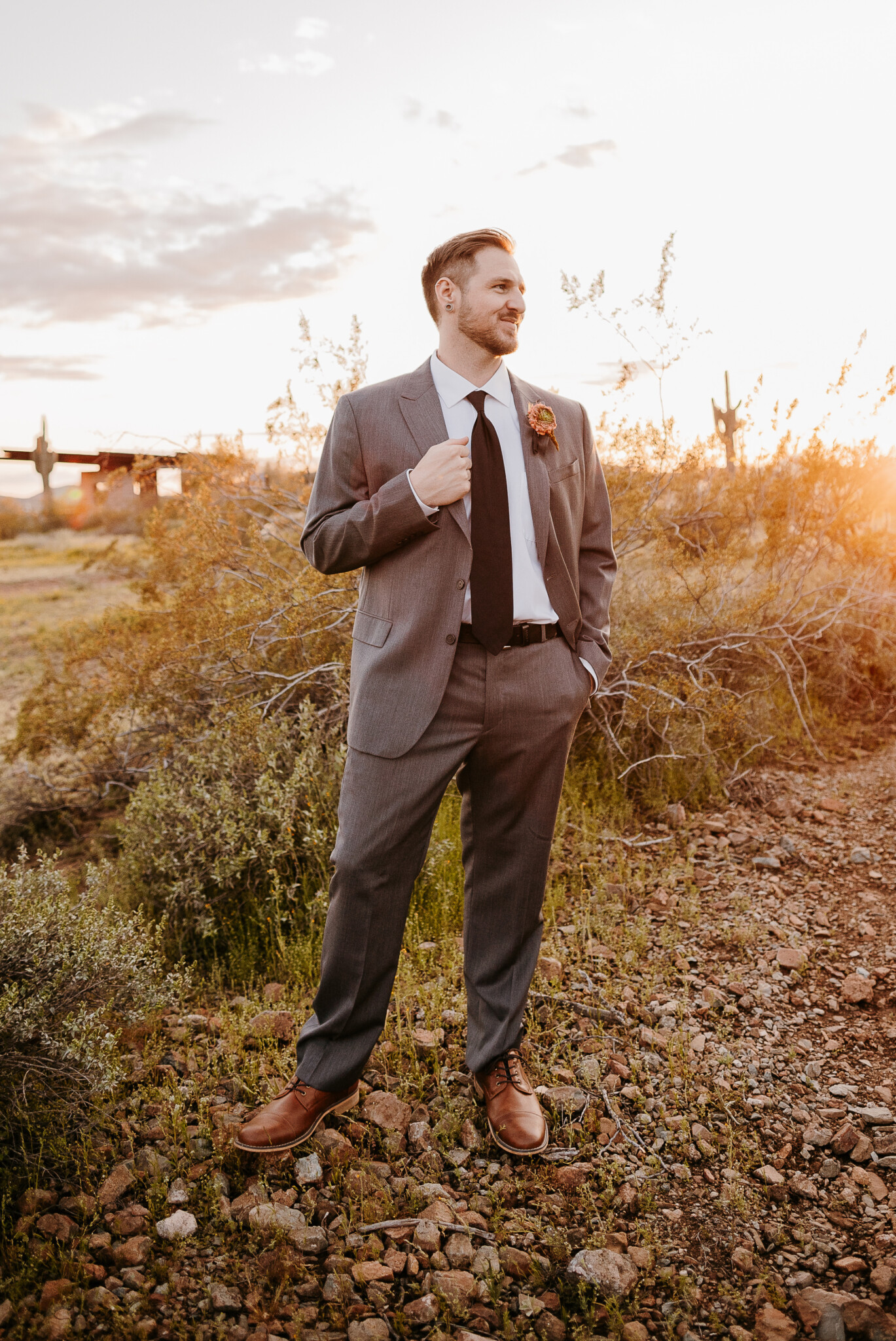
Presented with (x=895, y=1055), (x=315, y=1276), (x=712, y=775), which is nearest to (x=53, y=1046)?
(x=315, y=1276)

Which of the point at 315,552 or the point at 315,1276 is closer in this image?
the point at 315,1276

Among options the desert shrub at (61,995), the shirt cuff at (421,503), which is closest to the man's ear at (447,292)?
the shirt cuff at (421,503)

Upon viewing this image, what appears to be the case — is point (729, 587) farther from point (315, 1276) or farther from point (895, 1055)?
point (315, 1276)

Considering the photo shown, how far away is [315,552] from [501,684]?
1.89ft

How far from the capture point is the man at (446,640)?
7.02 feet

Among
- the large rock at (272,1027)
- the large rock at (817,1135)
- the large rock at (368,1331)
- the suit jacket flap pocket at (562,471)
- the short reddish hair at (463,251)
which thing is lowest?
the large rock at (368,1331)

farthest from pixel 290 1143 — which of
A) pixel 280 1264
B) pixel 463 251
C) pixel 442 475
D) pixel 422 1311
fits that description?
pixel 463 251

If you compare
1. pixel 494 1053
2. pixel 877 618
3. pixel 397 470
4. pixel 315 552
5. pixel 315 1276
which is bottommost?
pixel 315 1276

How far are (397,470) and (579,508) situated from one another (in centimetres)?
56

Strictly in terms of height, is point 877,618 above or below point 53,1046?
above

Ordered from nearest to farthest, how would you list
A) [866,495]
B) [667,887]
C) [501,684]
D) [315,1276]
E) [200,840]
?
[315,1276] → [501,684] → [200,840] → [667,887] → [866,495]

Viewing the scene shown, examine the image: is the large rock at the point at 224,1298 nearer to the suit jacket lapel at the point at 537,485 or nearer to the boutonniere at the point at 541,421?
the suit jacket lapel at the point at 537,485

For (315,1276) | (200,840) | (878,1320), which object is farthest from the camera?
(200,840)

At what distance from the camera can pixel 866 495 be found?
5.77 meters
